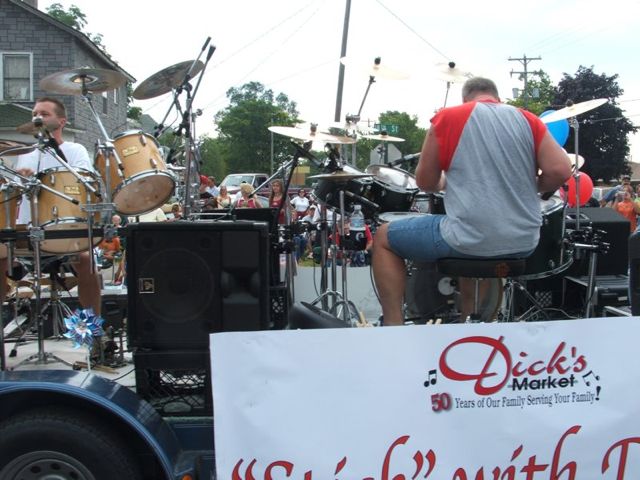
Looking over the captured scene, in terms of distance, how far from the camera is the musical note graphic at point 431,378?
226cm

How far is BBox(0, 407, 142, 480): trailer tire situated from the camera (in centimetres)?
244

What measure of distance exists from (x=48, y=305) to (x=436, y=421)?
2.60m

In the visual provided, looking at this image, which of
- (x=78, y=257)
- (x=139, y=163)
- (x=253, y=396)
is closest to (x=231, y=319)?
(x=253, y=396)

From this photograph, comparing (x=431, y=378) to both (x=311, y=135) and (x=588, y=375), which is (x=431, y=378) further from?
(x=311, y=135)

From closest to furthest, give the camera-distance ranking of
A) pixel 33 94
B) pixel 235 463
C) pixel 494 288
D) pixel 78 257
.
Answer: pixel 235 463
pixel 494 288
pixel 78 257
pixel 33 94

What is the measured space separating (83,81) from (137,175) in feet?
2.39

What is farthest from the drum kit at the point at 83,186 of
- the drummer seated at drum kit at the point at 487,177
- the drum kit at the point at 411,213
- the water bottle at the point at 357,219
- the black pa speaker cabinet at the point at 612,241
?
Answer: the black pa speaker cabinet at the point at 612,241

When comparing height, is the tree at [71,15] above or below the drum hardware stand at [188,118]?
above

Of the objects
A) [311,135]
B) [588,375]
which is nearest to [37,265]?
[311,135]

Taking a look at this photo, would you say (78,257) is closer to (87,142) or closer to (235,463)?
(235,463)

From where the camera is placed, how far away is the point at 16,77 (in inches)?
849

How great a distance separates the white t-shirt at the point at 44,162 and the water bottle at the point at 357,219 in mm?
1646

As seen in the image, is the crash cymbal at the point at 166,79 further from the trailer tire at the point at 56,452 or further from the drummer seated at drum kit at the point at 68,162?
the trailer tire at the point at 56,452

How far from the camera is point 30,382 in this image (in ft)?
8.11
